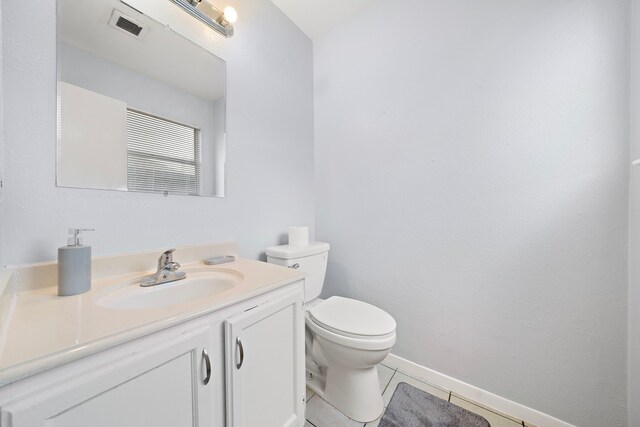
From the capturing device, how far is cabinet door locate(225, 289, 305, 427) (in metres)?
0.67

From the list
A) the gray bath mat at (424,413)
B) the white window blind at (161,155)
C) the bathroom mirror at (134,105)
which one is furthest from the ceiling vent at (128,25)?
the gray bath mat at (424,413)

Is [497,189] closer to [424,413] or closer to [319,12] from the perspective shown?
[424,413]

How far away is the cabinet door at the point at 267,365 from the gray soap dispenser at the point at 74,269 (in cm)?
46

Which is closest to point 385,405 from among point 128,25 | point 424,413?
point 424,413

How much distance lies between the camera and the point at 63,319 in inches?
20.6

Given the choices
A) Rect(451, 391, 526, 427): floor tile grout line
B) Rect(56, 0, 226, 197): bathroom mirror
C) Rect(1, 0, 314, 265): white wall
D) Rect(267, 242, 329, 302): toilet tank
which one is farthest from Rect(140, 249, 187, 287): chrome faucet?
Rect(451, 391, 526, 427): floor tile grout line

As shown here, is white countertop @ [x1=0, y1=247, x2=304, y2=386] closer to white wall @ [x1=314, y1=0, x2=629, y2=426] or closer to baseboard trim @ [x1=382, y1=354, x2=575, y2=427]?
white wall @ [x1=314, y1=0, x2=629, y2=426]

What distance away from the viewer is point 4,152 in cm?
67

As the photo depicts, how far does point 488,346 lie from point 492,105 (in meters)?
1.21

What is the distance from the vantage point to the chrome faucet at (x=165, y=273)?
0.82 metres

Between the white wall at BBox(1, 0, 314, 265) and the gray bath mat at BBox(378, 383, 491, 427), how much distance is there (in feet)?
3.51

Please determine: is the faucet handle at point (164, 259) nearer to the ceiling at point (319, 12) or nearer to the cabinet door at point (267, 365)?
the cabinet door at point (267, 365)

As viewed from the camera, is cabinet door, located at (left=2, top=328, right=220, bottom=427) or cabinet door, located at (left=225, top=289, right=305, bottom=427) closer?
cabinet door, located at (left=2, top=328, right=220, bottom=427)

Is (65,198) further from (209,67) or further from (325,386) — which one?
(325,386)
